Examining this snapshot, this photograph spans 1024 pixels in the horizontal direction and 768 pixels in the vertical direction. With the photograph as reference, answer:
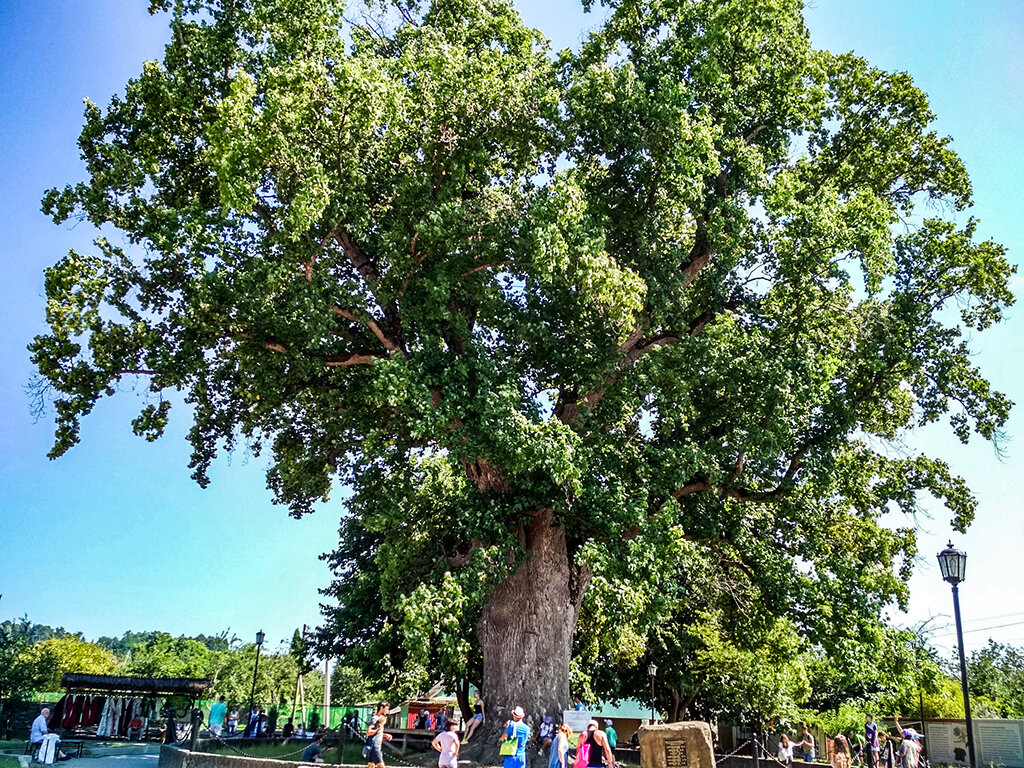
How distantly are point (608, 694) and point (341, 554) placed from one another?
32.7ft

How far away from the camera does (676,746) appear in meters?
10.6

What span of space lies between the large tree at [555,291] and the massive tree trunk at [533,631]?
0.18 ft

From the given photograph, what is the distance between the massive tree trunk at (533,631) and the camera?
1404cm

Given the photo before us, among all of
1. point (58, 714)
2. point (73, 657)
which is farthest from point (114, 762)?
point (73, 657)

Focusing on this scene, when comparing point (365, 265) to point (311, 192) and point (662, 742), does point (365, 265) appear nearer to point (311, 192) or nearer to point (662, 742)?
point (311, 192)

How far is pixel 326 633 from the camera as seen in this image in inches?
942

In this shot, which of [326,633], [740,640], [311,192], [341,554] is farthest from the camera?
[341,554]

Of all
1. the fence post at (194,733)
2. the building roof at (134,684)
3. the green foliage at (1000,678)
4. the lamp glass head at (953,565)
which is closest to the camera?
the lamp glass head at (953,565)

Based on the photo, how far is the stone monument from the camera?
1038 cm

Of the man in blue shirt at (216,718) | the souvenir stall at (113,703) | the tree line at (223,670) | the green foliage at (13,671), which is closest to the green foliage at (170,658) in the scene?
the tree line at (223,670)

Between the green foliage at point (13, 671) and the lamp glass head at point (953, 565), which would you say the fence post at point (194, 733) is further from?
the green foliage at point (13, 671)

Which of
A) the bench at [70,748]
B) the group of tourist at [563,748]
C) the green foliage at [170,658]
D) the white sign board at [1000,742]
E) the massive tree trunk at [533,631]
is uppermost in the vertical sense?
the massive tree trunk at [533,631]

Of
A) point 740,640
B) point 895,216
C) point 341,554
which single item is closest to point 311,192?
point 895,216

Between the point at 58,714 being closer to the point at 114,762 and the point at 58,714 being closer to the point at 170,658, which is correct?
the point at 114,762
